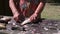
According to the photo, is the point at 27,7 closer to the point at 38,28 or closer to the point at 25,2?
the point at 25,2

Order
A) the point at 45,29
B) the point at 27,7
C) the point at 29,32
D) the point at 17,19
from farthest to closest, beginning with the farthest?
the point at 27,7
the point at 17,19
the point at 45,29
the point at 29,32

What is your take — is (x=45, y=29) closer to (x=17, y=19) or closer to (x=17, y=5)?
(x=17, y=19)

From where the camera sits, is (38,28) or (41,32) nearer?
(41,32)

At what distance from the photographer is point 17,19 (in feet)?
11.9

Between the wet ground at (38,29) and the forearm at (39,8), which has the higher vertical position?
the forearm at (39,8)

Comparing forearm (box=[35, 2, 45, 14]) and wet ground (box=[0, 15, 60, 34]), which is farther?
forearm (box=[35, 2, 45, 14])

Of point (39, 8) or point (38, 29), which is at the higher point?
point (39, 8)

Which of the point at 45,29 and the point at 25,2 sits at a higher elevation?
the point at 25,2

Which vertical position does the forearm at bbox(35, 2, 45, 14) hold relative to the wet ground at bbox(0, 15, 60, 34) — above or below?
above

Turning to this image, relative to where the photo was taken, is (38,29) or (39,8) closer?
(38,29)

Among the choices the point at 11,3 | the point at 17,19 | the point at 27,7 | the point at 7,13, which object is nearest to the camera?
the point at 17,19

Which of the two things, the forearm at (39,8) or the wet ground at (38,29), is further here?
the forearm at (39,8)

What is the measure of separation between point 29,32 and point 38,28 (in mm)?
292

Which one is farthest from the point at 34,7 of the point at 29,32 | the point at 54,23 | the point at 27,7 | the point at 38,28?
the point at 29,32
